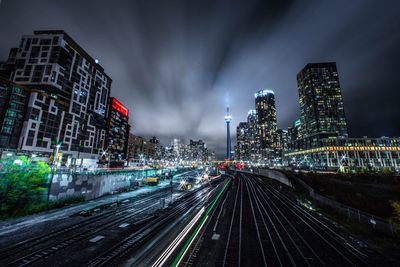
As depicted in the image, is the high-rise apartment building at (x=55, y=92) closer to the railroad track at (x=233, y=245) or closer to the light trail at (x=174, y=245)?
the light trail at (x=174, y=245)

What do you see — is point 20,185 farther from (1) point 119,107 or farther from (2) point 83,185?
(1) point 119,107

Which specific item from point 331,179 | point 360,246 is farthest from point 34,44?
point 331,179

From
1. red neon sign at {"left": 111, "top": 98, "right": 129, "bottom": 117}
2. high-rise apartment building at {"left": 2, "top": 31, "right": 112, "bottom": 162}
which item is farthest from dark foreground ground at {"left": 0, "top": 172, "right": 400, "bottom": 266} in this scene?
red neon sign at {"left": 111, "top": 98, "right": 129, "bottom": 117}

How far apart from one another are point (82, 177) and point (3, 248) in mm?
19610

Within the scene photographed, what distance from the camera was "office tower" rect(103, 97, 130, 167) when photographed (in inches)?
5361

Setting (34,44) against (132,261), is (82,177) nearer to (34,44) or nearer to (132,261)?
(132,261)

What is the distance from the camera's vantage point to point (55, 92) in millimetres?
79750

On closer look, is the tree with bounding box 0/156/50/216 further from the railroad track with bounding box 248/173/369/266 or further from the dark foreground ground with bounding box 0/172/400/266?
the railroad track with bounding box 248/173/369/266

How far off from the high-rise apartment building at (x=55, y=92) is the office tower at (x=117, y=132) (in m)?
38.2

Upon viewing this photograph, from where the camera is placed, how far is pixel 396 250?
1535cm

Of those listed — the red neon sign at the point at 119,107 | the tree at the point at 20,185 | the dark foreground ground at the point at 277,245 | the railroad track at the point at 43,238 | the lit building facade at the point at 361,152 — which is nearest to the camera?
the dark foreground ground at the point at 277,245

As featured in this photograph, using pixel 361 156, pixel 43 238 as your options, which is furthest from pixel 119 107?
pixel 361 156

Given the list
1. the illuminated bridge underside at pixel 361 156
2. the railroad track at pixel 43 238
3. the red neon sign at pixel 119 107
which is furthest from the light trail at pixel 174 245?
the illuminated bridge underside at pixel 361 156

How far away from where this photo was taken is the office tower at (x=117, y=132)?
5361 inches
